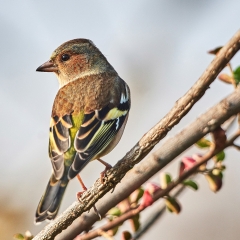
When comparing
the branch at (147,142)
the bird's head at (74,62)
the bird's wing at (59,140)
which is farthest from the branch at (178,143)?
the bird's head at (74,62)

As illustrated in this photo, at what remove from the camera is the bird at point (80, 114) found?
9.92 ft

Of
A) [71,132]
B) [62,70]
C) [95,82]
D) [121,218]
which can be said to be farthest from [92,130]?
[62,70]

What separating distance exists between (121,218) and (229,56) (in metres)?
1.05

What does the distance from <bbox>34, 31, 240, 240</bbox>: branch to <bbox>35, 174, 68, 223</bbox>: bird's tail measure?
519 millimetres

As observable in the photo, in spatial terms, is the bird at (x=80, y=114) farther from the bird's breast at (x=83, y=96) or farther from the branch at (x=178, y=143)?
the branch at (x=178, y=143)

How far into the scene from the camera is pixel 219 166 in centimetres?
229

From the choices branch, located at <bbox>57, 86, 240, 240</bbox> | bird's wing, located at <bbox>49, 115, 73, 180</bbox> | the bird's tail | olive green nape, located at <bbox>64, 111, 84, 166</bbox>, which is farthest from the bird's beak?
branch, located at <bbox>57, 86, 240, 240</bbox>

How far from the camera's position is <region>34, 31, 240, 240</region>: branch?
5.67ft

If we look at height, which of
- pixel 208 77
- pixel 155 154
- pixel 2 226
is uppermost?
pixel 208 77

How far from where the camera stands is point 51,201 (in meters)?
2.88

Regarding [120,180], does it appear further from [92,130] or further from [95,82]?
[95,82]

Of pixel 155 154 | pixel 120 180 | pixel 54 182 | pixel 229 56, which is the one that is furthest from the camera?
pixel 54 182

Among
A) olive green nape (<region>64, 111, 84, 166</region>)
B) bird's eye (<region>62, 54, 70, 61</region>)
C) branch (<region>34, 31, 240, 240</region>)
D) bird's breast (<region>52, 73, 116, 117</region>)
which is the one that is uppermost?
branch (<region>34, 31, 240, 240</region>)

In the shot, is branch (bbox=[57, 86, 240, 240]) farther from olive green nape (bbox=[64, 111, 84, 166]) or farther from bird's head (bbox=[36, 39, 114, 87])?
bird's head (bbox=[36, 39, 114, 87])
